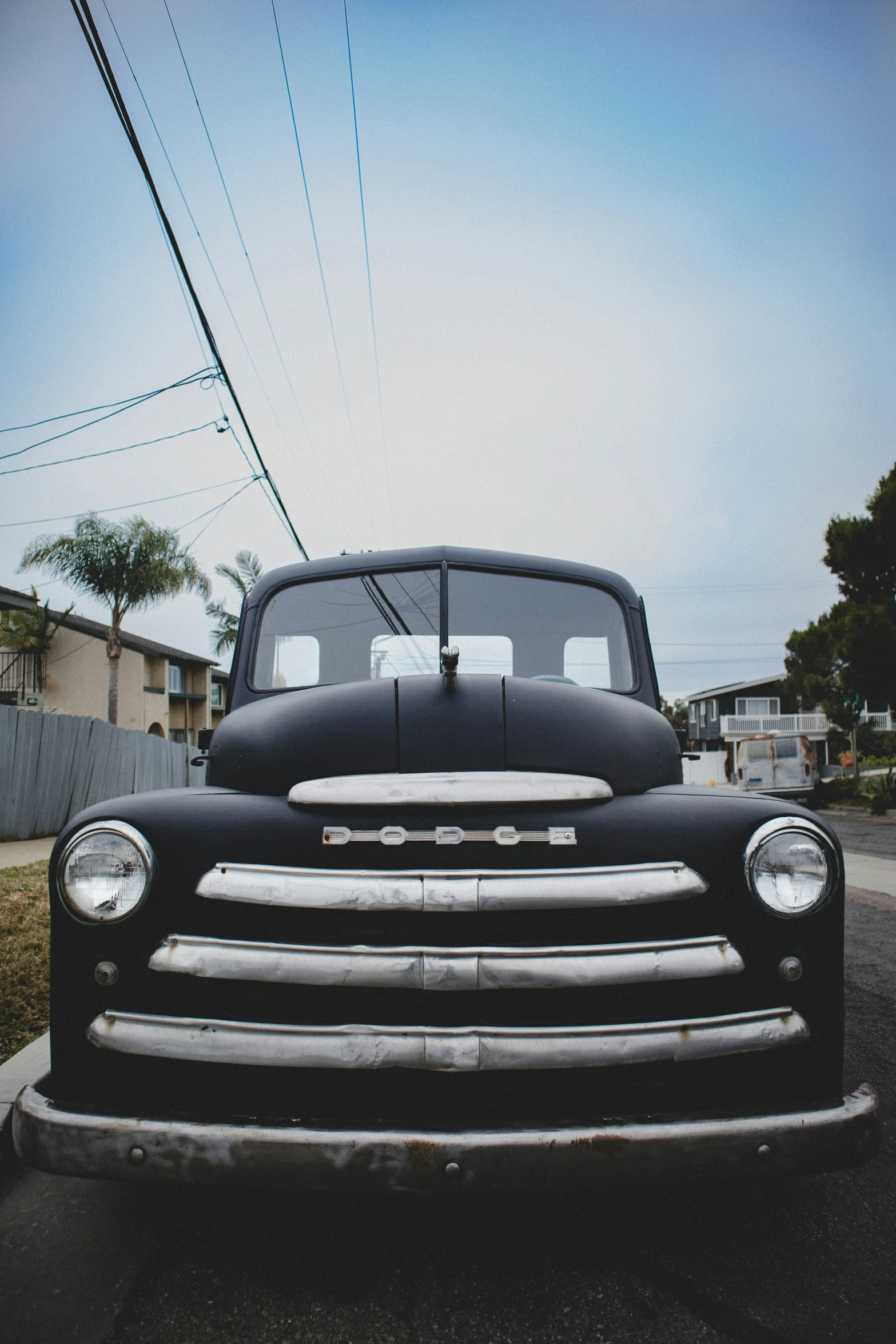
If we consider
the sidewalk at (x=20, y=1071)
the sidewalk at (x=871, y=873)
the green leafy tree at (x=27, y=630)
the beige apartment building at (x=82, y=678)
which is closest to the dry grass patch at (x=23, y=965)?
the sidewalk at (x=20, y=1071)

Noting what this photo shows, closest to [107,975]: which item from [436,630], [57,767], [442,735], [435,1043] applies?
[435,1043]

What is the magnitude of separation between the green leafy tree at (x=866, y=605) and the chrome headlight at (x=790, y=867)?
18735mm

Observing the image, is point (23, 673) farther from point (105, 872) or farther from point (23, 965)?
point (105, 872)

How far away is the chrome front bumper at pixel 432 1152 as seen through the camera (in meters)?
1.35

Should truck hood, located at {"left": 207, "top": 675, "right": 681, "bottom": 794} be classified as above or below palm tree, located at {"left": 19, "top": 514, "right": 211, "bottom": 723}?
below

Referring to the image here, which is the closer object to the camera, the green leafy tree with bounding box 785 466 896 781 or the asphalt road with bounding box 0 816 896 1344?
the asphalt road with bounding box 0 816 896 1344

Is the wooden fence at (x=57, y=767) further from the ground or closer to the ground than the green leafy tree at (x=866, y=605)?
closer to the ground

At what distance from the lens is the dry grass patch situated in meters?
2.99

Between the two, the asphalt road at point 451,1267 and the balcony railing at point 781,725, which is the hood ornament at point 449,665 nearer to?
the asphalt road at point 451,1267

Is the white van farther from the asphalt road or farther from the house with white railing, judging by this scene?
the asphalt road

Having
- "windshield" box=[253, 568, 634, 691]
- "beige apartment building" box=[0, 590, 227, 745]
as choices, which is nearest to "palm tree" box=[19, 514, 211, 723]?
"beige apartment building" box=[0, 590, 227, 745]

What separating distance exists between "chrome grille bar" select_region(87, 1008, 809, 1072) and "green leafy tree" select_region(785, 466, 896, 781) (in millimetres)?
19017

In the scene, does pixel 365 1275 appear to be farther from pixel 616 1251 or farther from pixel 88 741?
pixel 88 741

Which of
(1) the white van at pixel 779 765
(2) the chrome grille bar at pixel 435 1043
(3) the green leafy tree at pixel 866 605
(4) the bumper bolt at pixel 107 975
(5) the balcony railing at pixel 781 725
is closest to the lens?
(2) the chrome grille bar at pixel 435 1043
